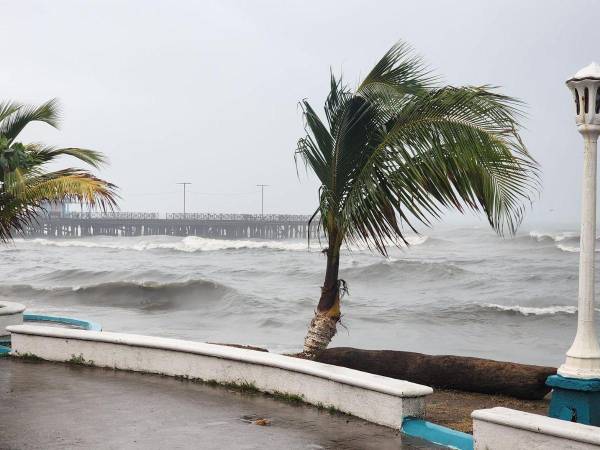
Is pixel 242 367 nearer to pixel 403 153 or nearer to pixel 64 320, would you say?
pixel 403 153

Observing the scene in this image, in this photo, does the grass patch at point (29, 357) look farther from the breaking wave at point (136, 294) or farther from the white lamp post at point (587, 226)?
the breaking wave at point (136, 294)

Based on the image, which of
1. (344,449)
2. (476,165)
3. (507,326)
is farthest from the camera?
(507,326)

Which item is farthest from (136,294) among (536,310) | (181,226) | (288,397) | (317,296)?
(181,226)

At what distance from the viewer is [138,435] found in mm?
6184

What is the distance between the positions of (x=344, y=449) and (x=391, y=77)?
4.48 meters

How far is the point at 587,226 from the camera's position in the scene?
6.04 metres

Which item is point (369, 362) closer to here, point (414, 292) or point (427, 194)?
point (427, 194)

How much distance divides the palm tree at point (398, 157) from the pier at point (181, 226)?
94.3 m

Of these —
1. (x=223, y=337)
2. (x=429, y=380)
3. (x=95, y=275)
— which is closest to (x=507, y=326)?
(x=223, y=337)

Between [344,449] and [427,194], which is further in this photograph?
[427,194]

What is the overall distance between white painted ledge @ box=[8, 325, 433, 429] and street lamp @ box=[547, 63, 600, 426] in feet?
3.18

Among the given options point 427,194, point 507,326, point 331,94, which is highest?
point 331,94

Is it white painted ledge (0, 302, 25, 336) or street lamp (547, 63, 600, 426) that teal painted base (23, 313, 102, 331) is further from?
street lamp (547, 63, 600, 426)

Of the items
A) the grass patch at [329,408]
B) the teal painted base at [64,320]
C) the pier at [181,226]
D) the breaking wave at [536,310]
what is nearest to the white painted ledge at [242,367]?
the grass patch at [329,408]
